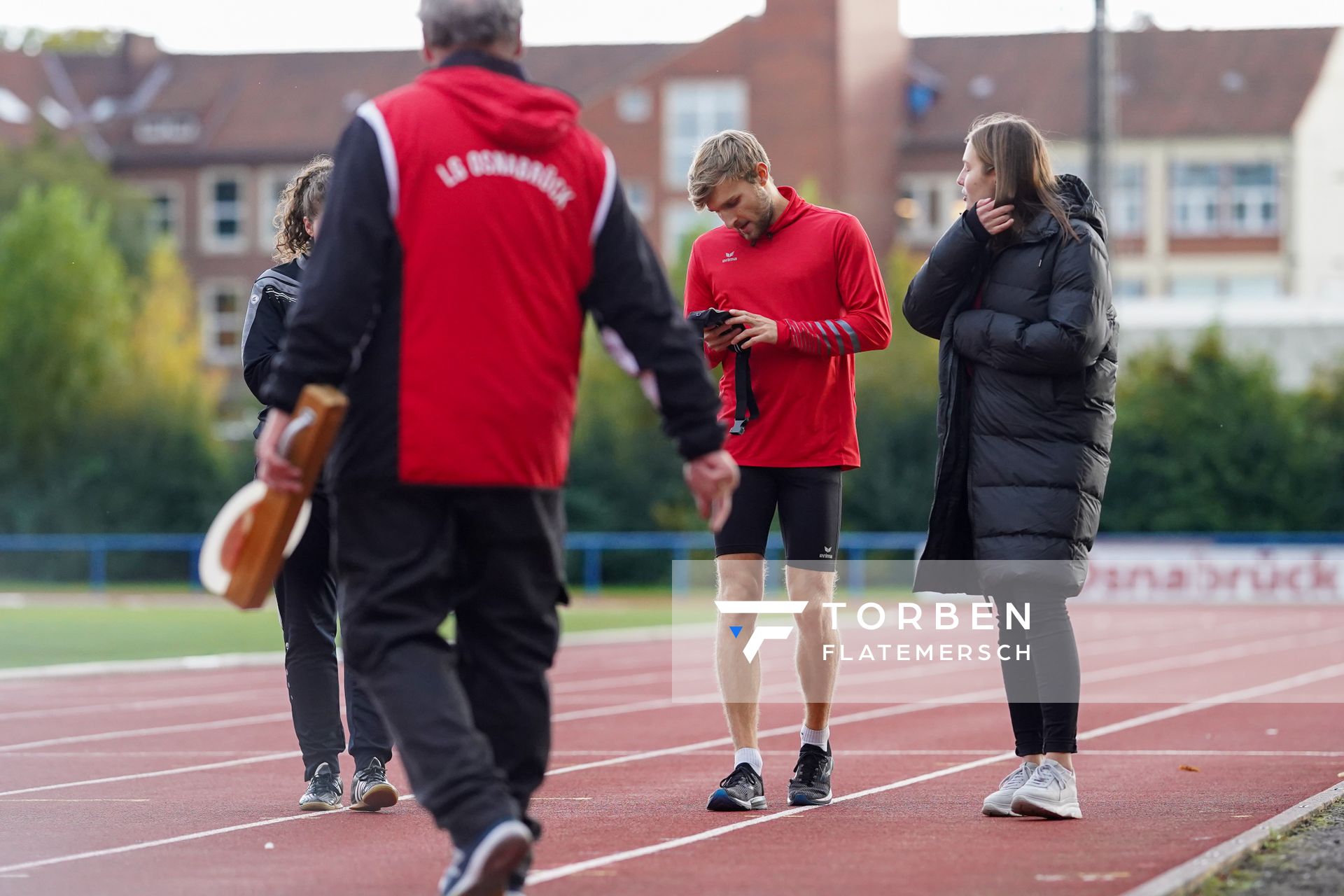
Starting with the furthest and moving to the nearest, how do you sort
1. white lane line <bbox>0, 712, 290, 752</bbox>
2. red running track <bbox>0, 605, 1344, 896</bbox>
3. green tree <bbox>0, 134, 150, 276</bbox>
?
green tree <bbox>0, 134, 150, 276</bbox>
white lane line <bbox>0, 712, 290, 752</bbox>
red running track <bbox>0, 605, 1344, 896</bbox>

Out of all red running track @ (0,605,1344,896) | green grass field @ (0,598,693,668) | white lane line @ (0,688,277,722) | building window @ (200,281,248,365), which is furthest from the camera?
building window @ (200,281,248,365)

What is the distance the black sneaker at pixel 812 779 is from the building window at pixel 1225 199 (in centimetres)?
5787

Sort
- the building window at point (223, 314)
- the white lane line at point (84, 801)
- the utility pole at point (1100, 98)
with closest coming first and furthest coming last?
1. the white lane line at point (84, 801)
2. the utility pole at point (1100, 98)
3. the building window at point (223, 314)

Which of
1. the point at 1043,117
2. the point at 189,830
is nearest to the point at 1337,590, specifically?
the point at 189,830

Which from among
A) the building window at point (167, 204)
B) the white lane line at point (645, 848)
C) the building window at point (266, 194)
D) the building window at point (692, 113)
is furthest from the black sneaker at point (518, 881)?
the building window at point (167, 204)

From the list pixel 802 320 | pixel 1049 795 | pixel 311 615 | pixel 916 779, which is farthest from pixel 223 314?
pixel 1049 795

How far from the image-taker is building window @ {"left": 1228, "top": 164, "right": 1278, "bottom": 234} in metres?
61.9

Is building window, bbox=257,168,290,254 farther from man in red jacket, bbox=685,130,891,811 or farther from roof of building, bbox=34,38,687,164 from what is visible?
man in red jacket, bbox=685,130,891,811

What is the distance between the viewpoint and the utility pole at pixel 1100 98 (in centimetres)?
3134

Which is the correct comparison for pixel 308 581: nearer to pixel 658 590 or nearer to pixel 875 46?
pixel 658 590

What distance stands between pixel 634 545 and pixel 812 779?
29626 millimetres

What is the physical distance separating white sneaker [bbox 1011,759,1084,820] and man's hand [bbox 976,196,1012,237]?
5.73 ft

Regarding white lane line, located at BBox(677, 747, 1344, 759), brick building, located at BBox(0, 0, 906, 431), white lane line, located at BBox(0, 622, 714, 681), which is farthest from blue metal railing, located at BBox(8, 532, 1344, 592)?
white lane line, located at BBox(677, 747, 1344, 759)

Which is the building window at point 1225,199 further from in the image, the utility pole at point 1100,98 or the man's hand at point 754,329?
the man's hand at point 754,329
